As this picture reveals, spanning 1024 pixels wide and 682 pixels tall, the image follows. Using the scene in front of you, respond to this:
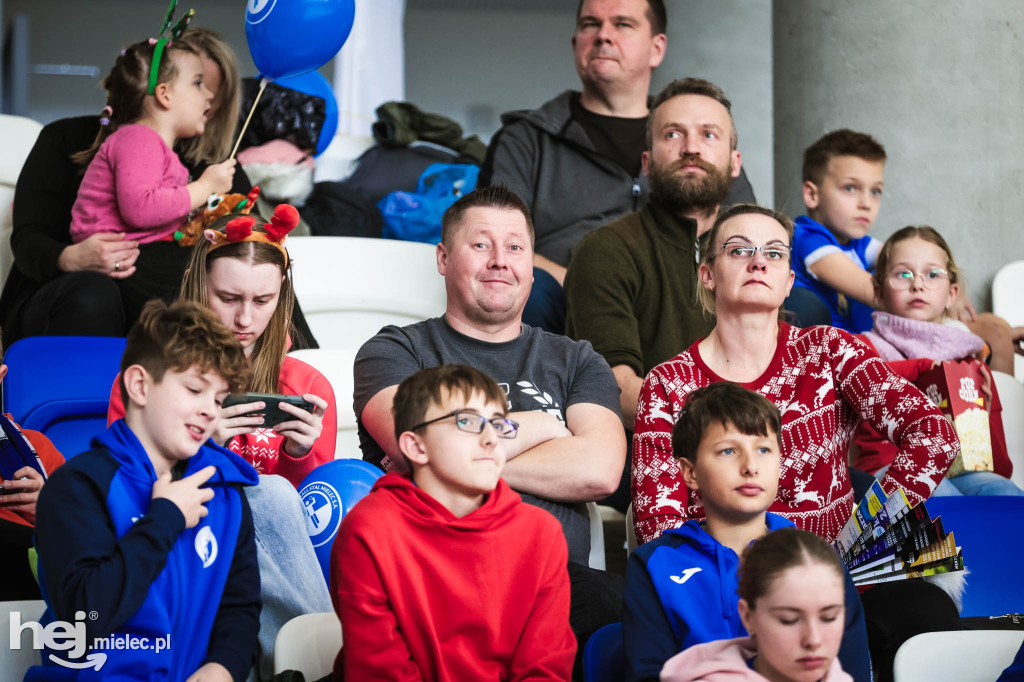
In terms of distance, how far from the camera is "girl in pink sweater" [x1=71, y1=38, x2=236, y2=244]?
290 cm

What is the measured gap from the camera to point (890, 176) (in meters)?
3.79

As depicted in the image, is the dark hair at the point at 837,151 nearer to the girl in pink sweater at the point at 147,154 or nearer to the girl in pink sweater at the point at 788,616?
the girl in pink sweater at the point at 147,154

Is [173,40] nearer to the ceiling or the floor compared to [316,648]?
nearer to the ceiling

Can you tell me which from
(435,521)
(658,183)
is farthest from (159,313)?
(658,183)

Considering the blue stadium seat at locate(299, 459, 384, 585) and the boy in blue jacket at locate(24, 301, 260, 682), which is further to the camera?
the blue stadium seat at locate(299, 459, 384, 585)

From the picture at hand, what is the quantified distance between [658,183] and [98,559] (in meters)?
1.89

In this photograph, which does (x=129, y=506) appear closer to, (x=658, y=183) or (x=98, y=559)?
(x=98, y=559)

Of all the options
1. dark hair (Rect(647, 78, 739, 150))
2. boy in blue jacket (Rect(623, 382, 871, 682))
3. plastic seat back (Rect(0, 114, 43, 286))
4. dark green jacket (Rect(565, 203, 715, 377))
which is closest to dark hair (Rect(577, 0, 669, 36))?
dark hair (Rect(647, 78, 739, 150))

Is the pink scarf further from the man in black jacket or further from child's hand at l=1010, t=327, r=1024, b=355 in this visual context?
the man in black jacket

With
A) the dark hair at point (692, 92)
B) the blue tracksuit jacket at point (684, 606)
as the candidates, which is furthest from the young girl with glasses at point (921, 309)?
the blue tracksuit jacket at point (684, 606)

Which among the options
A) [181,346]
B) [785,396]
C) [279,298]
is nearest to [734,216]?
[785,396]

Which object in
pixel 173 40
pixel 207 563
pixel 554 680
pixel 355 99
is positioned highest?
pixel 355 99

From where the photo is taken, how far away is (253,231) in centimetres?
244

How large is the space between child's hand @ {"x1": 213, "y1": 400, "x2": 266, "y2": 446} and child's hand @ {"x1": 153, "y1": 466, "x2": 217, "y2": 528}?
124 millimetres
